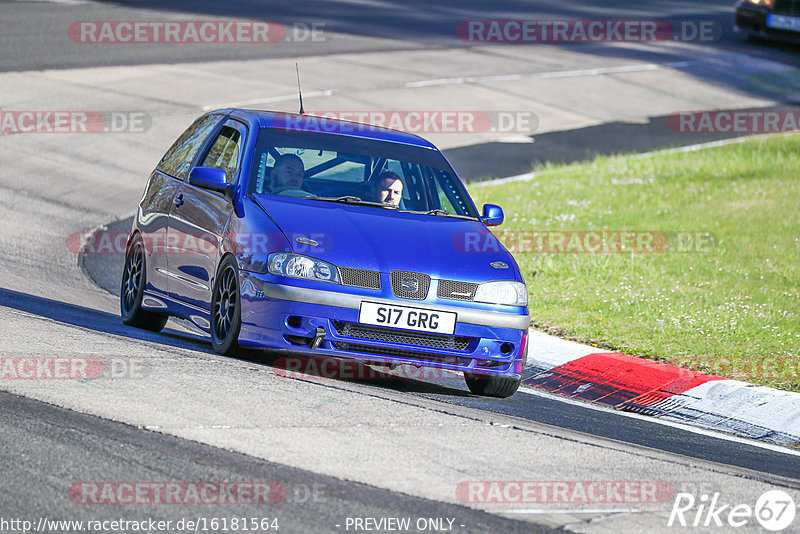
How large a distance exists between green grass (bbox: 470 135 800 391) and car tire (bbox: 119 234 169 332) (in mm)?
3321

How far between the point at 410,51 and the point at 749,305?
1603 centimetres

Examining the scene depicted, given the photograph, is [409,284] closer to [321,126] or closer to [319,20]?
[321,126]

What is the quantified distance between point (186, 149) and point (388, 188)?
186 cm

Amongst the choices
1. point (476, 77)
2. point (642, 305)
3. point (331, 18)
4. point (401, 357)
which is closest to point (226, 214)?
point (401, 357)

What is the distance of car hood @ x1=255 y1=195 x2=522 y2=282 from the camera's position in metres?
7.43

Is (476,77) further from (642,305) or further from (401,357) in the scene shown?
(401,357)

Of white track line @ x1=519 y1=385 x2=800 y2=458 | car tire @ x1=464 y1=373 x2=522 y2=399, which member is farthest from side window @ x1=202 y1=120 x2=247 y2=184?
white track line @ x1=519 y1=385 x2=800 y2=458

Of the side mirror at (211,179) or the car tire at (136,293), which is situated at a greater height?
the side mirror at (211,179)

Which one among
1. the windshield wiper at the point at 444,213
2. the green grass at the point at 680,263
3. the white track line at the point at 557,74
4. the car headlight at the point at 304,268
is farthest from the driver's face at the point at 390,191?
the white track line at the point at 557,74

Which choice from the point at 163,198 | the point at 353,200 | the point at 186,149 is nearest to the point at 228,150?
the point at 163,198

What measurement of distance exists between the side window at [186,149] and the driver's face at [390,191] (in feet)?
5.11

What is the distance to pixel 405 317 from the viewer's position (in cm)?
734

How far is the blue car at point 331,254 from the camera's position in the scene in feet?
24.1

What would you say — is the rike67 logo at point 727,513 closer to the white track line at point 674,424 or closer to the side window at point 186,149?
the white track line at point 674,424
